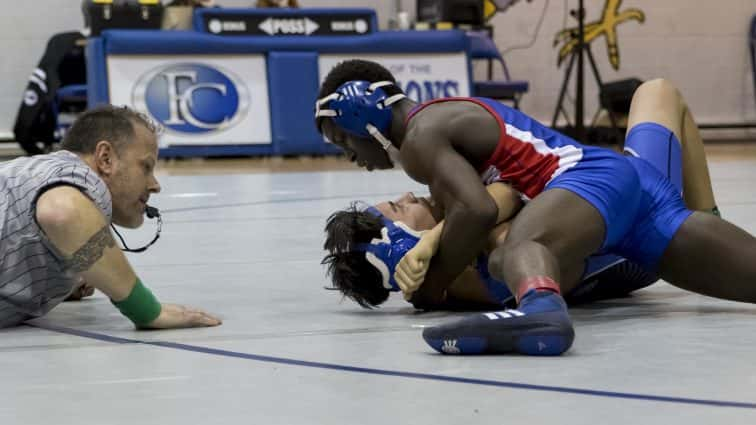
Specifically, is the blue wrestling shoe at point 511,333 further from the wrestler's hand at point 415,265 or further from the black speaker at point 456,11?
the black speaker at point 456,11

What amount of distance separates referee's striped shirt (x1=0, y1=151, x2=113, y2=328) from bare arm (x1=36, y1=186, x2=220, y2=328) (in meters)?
0.05

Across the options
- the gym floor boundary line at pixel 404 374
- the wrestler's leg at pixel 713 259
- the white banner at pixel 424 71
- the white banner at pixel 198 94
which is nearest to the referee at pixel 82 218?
the gym floor boundary line at pixel 404 374

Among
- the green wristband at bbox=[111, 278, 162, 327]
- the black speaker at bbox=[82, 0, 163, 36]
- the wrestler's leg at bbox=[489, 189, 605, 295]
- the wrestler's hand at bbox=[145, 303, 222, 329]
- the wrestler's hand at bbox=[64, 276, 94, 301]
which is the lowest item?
the black speaker at bbox=[82, 0, 163, 36]

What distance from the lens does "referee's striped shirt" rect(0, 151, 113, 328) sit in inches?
122

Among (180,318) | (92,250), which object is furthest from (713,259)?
(92,250)

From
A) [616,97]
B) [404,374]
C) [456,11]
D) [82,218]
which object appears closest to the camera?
[404,374]

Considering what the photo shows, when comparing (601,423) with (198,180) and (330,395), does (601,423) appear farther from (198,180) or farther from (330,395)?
(198,180)

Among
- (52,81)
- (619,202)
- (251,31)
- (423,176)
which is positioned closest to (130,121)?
(423,176)

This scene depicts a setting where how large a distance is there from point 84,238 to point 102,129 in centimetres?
39

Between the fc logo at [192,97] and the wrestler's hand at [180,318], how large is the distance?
7630 mm

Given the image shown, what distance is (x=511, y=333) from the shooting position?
8.88 ft

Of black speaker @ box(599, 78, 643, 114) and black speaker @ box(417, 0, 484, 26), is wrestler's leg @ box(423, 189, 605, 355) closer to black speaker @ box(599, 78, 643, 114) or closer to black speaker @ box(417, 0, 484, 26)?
black speaker @ box(417, 0, 484, 26)

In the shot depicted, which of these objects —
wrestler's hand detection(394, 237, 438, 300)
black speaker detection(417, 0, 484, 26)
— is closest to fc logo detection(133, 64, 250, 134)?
black speaker detection(417, 0, 484, 26)

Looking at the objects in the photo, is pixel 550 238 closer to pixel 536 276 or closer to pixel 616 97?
pixel 536 276
